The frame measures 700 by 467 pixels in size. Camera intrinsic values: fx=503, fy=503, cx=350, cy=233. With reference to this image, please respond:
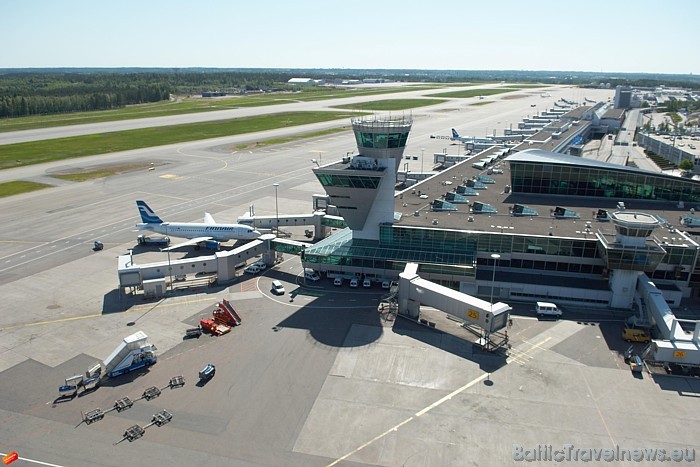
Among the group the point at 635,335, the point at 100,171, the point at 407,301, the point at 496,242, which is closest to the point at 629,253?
the point at 635,335

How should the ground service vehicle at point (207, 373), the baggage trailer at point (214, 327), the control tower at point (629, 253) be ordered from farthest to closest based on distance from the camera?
the control tower at point (629, 253), the baggage trailer at point (214, 327), the ground service vehicle at point (207, 373)

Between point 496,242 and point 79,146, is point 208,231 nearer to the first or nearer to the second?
point 496,242

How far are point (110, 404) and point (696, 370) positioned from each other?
175 ft

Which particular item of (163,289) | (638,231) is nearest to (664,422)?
(638,231)

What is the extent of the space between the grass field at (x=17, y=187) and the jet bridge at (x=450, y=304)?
326ft

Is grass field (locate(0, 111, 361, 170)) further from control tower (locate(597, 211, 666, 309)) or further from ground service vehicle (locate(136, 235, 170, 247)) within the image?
control tower (locate(597, 211, 666, 309))

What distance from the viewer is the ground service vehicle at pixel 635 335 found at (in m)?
52.6

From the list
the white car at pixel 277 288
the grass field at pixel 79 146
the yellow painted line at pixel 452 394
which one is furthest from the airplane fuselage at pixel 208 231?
the grass field at pixel 79 146

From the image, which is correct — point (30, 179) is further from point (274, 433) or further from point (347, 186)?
point (274, 433)

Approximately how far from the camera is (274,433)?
127 ft

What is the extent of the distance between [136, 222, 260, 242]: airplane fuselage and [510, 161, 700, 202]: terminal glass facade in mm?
47222

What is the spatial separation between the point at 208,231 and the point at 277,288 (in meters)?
22.5

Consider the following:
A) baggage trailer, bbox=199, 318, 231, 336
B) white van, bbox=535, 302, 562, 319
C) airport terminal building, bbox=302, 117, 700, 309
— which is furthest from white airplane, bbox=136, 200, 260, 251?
white van, bbox=535, 302, 562, 319

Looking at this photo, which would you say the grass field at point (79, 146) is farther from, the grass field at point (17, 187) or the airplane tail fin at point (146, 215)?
the airplane tail fin at point (146, 215)
